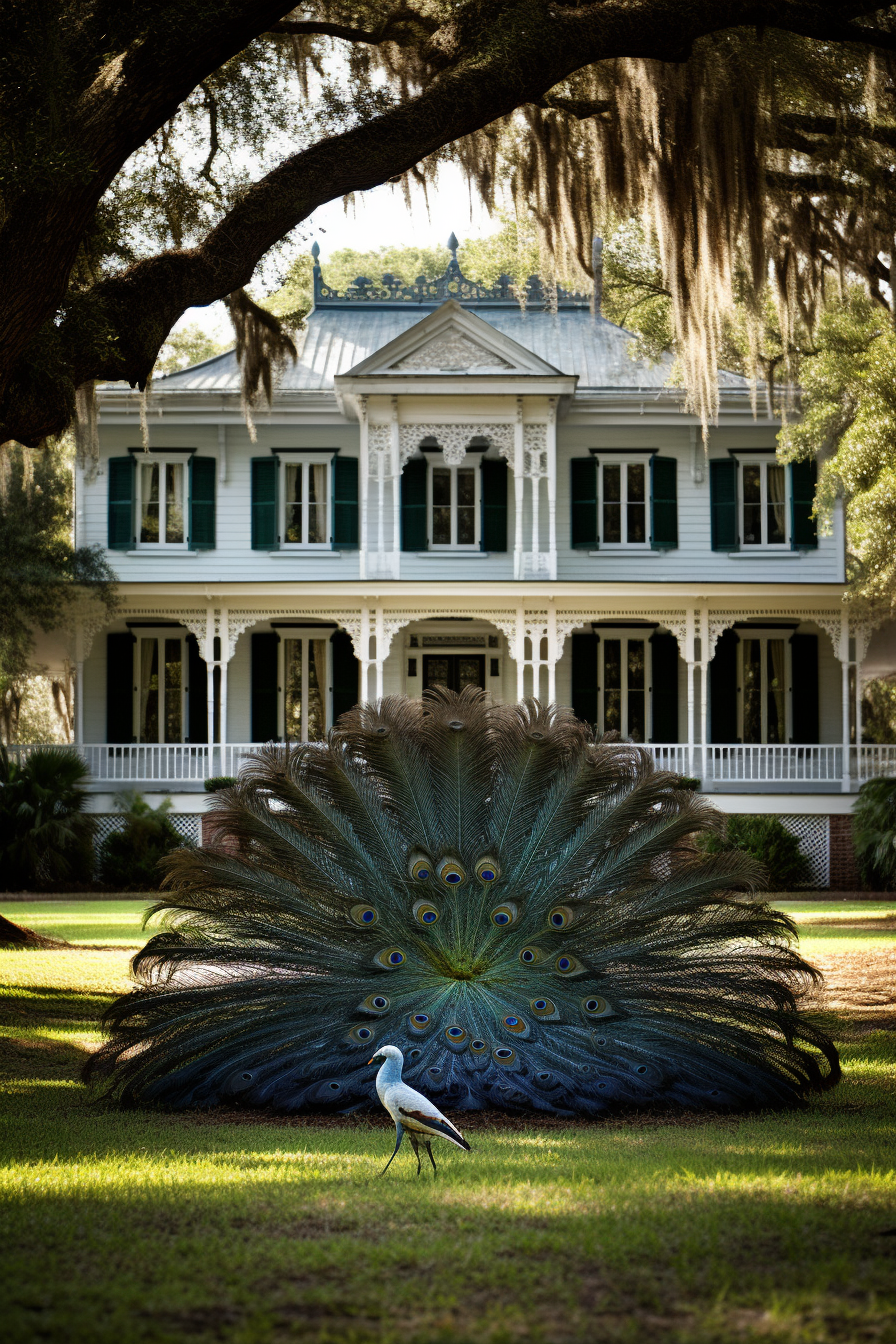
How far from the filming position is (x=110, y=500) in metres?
23.0

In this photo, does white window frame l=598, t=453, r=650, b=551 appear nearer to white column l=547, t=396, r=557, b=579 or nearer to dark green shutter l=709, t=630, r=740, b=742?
white column l=547, t=396, r=557, b=579

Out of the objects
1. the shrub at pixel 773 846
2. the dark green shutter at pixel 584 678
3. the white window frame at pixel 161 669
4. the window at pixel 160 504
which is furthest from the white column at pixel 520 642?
the window at pixel 160 504

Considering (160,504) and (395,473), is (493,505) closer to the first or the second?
(395,473)

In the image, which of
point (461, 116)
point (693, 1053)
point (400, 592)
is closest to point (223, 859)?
point (693, 1053)

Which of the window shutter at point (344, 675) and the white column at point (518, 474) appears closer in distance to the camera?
the white column at point (518, 474)

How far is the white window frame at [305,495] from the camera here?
23.0m

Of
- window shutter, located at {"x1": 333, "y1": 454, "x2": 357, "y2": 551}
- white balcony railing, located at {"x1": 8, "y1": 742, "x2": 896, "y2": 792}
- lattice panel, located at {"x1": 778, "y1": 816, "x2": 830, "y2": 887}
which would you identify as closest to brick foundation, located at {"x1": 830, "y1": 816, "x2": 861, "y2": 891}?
lattice panel, located at {"x1": 778, "y1": 816, "x2": 830, "y2": 887}

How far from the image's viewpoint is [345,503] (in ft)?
75.4

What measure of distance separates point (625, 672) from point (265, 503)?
653cm

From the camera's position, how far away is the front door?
2350cm

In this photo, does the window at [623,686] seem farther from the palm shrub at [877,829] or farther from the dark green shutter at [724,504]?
the palm shrub at [877,829]

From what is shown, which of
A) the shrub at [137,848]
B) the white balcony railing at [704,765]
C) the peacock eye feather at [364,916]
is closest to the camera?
the peacock eye feather at [364,916]

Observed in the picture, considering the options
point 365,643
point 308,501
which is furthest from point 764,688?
point 308,501

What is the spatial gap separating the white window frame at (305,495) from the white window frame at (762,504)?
6712 mm
